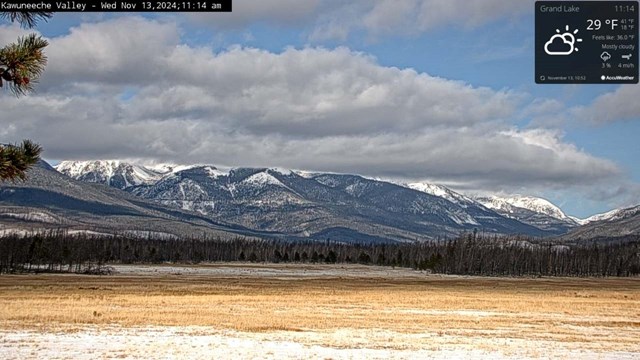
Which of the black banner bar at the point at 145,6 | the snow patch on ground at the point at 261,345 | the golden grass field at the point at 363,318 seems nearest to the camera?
the black banner bar at the point at 145,6

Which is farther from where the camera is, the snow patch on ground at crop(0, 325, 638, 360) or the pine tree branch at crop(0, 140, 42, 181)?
the snow patch on ground at crop(0, 325, 638, 360)

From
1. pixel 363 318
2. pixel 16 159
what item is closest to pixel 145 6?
pixel 16 159

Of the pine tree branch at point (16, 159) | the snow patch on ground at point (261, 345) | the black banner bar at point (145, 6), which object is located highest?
the black banner bar at point (145, 6)

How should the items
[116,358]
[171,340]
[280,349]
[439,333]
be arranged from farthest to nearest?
[439,333], [171,340], [280,349], [116,358]

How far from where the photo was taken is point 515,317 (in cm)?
5478

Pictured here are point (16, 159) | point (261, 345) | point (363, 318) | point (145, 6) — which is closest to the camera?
point (16, 159)

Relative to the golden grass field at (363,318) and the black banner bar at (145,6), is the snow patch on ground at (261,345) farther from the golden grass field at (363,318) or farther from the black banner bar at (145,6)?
the black banner bar at (145,6)

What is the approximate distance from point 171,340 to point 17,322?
38.7ft

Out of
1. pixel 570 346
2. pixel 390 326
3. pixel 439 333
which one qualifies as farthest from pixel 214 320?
pixel 570 346

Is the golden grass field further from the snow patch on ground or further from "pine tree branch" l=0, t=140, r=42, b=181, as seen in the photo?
"pine tree branch" l=0, t=140, r=42, b=181

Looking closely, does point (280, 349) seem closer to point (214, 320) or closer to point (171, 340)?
point (171, 340)

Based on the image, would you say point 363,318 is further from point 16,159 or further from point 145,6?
point 16,159

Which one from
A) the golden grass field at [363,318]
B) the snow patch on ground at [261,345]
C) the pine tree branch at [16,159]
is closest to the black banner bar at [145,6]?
the pine tree branch at [16,159]

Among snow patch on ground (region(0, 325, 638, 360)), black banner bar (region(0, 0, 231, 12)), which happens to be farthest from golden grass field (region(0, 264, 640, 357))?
black banner bar (region(0, 0, 231, 12))
